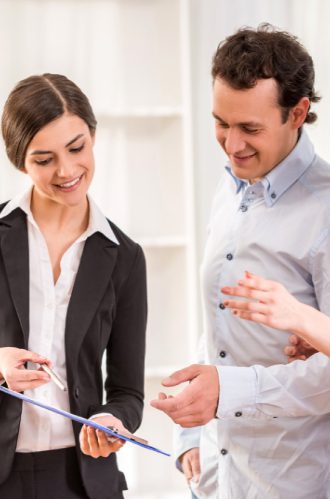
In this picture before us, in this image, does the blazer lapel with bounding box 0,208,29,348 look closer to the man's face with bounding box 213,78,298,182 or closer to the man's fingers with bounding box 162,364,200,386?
the man's fingers with bounding box 162,364,200,386

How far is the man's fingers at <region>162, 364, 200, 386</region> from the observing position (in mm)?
1653

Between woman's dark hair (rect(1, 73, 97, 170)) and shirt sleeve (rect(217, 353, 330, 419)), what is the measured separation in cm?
66

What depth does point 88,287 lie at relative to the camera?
73.4 inches

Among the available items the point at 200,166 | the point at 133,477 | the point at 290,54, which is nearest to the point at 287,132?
the point at 290,54

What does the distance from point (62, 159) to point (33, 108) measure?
0.13 m

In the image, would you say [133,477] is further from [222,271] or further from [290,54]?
[290,54]

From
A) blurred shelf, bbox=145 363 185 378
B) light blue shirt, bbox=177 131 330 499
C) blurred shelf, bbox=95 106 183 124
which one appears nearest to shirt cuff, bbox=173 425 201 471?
light blue shirt, bbox=177 131 330 499

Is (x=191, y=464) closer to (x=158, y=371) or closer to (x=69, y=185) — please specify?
(x=69, y=185)

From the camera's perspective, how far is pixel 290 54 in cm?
179

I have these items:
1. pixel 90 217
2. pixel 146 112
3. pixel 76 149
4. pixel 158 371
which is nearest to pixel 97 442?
pixel 90 217

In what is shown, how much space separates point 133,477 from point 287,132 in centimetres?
223

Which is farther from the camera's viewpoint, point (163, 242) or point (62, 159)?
point (163, 242)

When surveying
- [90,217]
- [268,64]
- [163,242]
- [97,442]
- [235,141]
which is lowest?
[163,242]

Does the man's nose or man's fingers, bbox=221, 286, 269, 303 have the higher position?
the man's nose
